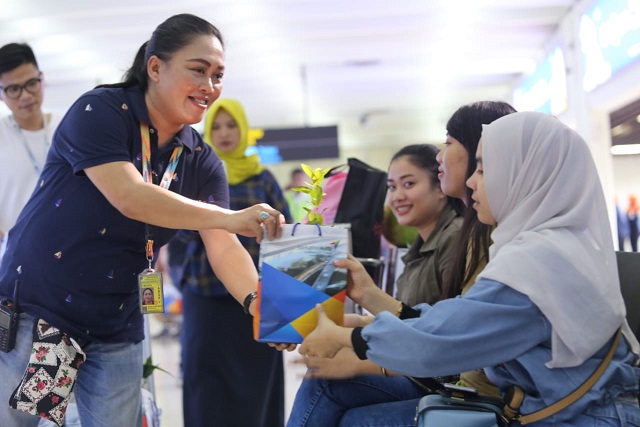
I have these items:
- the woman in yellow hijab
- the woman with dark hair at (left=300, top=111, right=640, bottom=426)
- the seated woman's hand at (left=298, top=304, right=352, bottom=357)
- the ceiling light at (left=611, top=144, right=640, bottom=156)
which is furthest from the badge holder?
the ceiling light at (left=611, top=144, right=640, bottom=156)

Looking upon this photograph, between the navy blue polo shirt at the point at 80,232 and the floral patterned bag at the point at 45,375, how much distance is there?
1.5 inches

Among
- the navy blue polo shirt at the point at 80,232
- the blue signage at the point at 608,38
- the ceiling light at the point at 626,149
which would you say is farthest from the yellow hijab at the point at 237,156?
the ceiling light at the point at 626,149

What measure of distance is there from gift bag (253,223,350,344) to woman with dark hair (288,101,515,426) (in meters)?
0.14

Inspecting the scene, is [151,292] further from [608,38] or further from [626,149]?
[626,149]

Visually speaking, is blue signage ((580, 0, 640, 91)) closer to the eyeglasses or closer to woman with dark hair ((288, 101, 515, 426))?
woman with dark hair ((288, 101, 515, 426))

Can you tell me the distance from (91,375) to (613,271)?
1.37 metres

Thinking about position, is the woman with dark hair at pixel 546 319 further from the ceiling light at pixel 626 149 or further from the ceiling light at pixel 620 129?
the ceiling light at pixel 626 149

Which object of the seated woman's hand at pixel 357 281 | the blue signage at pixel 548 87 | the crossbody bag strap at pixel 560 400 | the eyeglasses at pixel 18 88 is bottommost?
the crossbody bag strap at pixel 560 400

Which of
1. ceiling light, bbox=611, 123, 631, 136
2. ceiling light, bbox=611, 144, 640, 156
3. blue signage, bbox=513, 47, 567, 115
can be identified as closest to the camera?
blue signage, bbox=513, 47, 567, 115

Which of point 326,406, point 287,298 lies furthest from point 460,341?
point 326,406

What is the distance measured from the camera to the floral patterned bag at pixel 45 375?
1.79m

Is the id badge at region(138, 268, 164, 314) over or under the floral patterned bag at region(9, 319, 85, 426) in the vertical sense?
over

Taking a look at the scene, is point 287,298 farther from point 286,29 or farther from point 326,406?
point 286,29

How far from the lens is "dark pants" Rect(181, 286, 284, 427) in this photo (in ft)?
10.6
